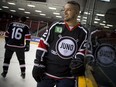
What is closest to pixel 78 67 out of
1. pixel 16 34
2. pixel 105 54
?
pixel 105 54

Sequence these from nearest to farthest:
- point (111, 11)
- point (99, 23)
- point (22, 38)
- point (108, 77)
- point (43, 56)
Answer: point (108, 77) → point (111, 11) → point (99, 23) → point (43, 56) → point (22, 38)

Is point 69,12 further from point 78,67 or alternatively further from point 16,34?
point 16,34

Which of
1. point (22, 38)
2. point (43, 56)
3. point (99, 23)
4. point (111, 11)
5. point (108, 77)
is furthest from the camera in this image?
point (22, 38)

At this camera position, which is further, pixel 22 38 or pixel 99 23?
pixel 22 38

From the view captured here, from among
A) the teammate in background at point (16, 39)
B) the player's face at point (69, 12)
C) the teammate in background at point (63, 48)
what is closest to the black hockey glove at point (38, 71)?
the teammate in background at point (63, 48)

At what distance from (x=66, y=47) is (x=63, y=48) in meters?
0.03

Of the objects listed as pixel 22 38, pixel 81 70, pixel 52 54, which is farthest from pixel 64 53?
pixel 22 38

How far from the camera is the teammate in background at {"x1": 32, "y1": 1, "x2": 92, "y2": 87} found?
2375 mm

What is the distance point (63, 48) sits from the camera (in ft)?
7.85

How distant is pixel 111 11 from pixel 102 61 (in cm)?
41

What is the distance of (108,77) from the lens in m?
1.87

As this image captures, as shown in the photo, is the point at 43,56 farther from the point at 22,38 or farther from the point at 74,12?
the point at 22,38

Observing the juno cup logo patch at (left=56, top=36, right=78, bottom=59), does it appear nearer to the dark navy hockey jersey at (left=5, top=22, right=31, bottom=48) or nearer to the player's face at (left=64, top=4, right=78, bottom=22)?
the player's face at (left=64, top=4, right=78, bottom=22)

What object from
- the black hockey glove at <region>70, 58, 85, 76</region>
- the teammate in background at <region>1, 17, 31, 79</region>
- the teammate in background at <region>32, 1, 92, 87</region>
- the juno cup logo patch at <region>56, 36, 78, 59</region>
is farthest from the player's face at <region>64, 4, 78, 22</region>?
the teammate in background at <region>1, 17, 31, 79</region>
